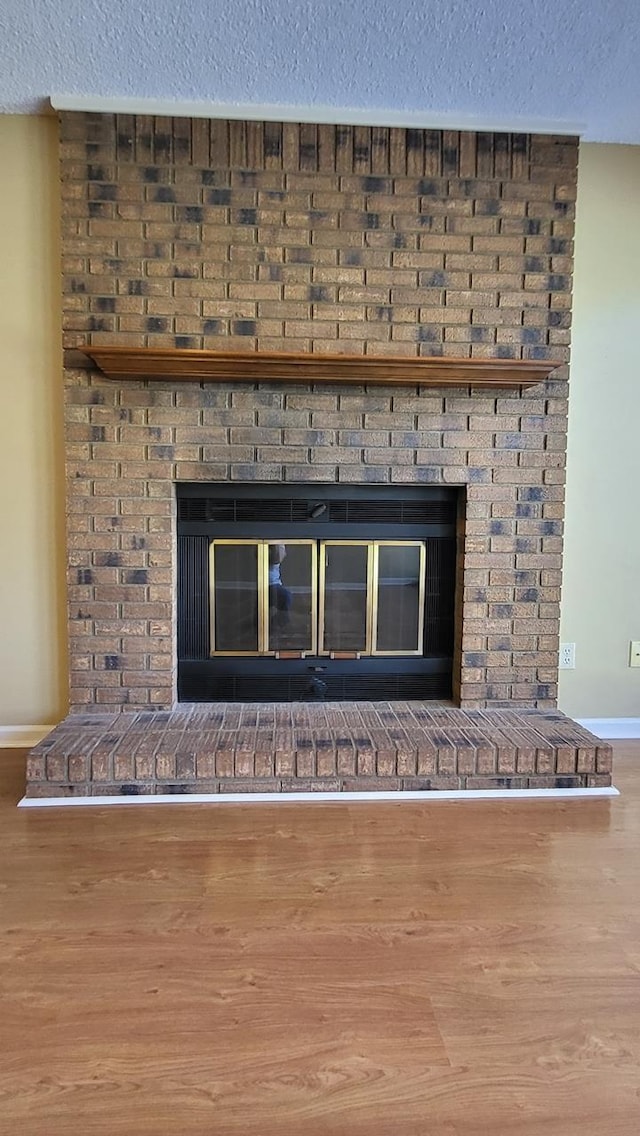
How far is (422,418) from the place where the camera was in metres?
2.38

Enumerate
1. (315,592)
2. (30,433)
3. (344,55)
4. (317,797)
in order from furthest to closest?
(315,592), (30,433), (317,797), (344,55)

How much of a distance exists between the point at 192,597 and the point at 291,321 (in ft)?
3.74

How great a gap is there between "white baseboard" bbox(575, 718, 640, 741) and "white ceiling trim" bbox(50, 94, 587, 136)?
2374 millimetres

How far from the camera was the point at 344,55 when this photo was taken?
1.92 meters

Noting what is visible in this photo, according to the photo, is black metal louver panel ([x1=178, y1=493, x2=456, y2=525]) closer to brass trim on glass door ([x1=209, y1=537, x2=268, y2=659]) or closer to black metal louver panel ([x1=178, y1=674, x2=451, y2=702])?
→ brass trim on glass door ([x1=209, y1=537, x2=268, y2=659])

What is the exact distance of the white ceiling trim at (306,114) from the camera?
217 centimetres

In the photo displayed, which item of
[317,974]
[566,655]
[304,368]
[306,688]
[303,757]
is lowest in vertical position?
[317,974]

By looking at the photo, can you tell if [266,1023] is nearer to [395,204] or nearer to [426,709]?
[426,709]

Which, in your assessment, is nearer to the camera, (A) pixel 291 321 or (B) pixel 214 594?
(A) pixel 291 321

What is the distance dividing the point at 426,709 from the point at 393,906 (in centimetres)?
101

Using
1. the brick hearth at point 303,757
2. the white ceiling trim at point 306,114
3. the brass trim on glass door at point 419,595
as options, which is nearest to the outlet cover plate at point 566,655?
the brick hearth at point 303,757

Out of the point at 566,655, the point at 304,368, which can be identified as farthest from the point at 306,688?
the point at 304,368

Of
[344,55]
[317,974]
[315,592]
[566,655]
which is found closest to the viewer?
[317,974]

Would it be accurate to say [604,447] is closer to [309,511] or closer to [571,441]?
[571,441]
